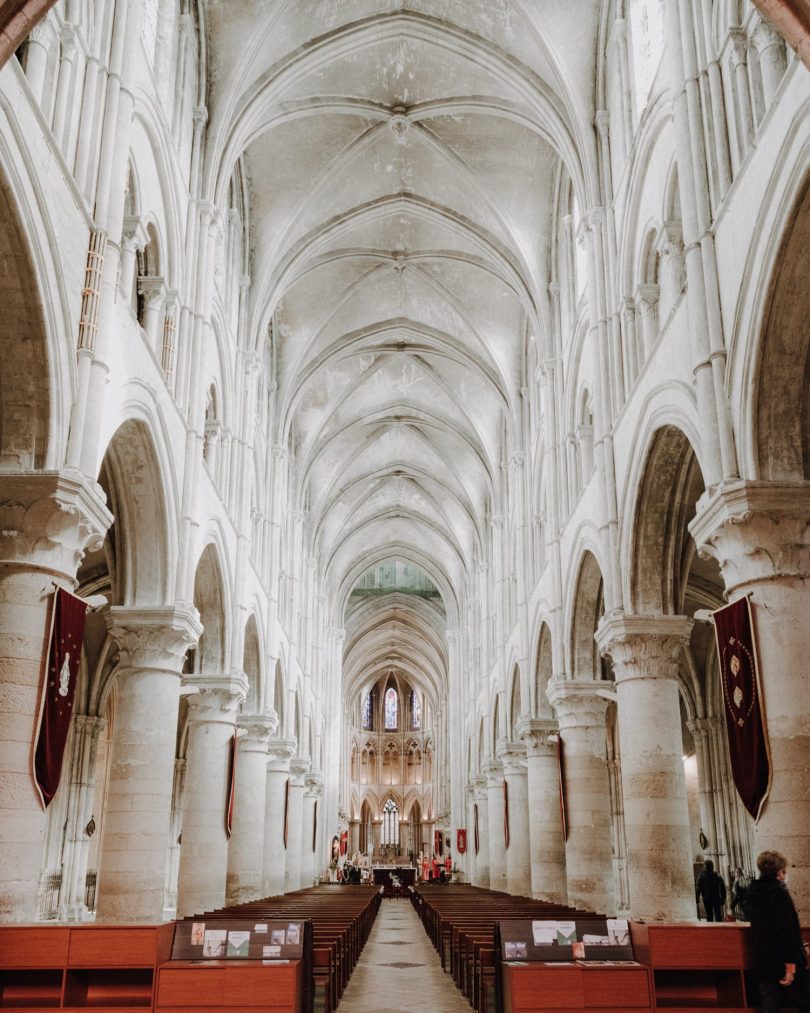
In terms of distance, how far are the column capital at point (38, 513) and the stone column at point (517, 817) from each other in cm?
1913

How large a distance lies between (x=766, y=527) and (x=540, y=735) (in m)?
14.4

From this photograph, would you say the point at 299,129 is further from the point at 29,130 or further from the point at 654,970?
the point at 654,970

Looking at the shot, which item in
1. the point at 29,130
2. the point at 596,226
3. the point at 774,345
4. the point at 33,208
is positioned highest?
the point at 596,226

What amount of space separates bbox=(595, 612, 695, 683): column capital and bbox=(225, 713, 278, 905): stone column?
35.9 feet

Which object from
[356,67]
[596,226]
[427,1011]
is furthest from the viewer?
[356,67]

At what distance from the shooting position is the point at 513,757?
27.5 m

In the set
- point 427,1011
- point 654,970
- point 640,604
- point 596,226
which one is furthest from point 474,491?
point 654,970

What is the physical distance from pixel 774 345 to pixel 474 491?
27.2 m

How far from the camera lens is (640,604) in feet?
47.8

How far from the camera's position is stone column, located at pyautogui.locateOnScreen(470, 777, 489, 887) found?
35719mm

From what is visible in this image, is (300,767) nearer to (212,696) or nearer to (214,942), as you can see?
(212,696)

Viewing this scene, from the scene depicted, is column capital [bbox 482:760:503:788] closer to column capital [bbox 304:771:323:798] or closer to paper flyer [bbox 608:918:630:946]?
column capital [bbox 304:771:323:798]

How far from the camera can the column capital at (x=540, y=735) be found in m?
23.1

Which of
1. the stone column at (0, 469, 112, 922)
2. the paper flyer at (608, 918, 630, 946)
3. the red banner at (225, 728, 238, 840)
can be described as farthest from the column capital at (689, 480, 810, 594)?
A: the red banner at (225, 728, 238, 840)
